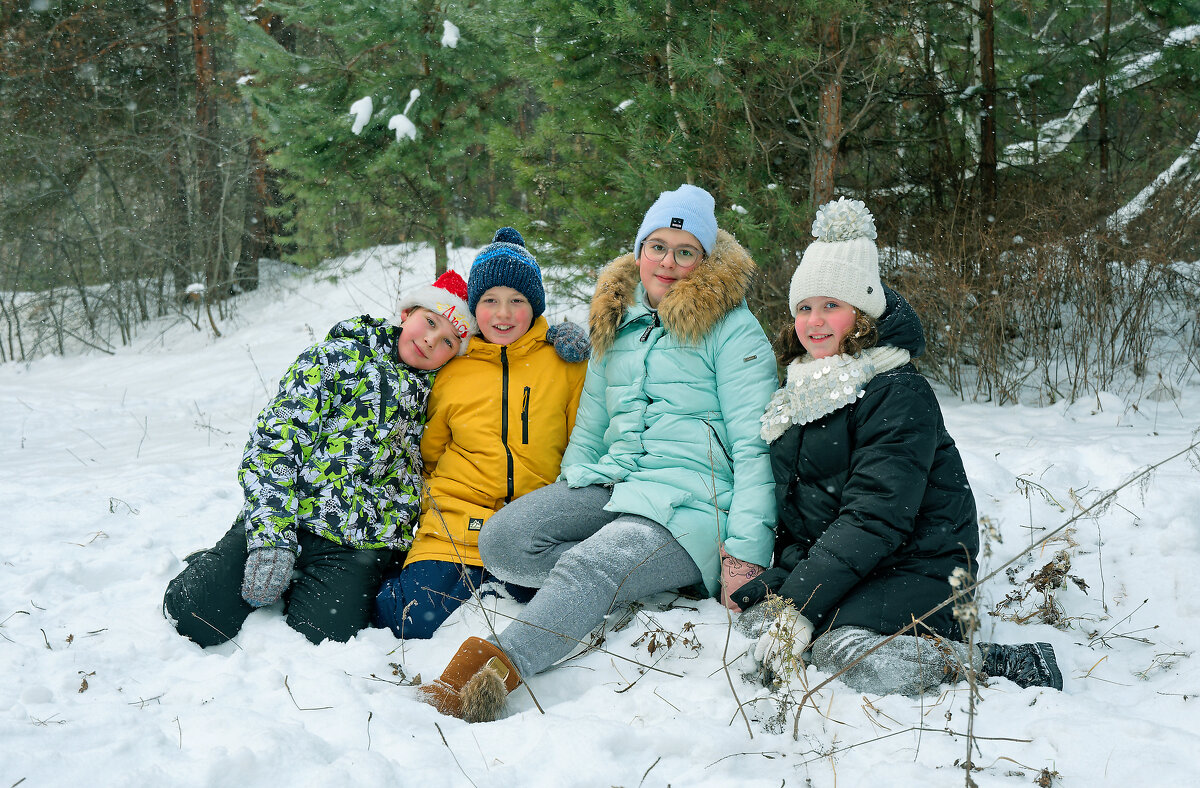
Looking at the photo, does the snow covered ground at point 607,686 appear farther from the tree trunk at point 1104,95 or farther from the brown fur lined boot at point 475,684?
the tree trunk at point 1104,95

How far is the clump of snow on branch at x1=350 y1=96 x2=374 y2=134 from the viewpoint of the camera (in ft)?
28.7

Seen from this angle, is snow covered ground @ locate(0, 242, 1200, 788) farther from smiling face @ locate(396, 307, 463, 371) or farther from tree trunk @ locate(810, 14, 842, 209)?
tree trunk @ locate(810, 14, 842, 209)

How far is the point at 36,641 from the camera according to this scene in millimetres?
2639

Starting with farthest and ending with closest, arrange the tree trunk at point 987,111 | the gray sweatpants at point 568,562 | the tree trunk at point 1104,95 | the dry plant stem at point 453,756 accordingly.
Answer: the tree trunk at point 1104,95
the tree trunk at point 987,111
the gray sweatpants at point 568,562
the dry plant stem at point 453,756

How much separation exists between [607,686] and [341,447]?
4.56 ft

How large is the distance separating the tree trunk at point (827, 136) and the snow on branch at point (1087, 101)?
9.53ft

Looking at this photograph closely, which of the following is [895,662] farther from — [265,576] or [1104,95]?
[1104,95]

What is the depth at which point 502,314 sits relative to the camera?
321 centimetres

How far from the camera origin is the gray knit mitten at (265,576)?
278 cm

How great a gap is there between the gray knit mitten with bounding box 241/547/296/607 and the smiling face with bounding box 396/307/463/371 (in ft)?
2.99

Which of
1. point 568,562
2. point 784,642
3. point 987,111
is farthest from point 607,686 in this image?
point 987,111

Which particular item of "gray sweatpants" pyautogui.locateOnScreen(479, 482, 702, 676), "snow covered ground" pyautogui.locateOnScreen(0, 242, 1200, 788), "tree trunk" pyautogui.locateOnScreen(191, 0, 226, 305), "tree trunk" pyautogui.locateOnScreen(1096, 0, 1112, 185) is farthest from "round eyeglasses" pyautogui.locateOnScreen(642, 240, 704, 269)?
"tree trunk" pyautogui.locateOnScreen(191, 0, 226, 305)

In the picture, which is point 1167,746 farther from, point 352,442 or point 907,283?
point 907,283

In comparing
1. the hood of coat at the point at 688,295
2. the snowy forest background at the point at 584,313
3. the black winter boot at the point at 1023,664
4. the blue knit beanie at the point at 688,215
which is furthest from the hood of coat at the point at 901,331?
the black winter boot at the point at 1023,664
